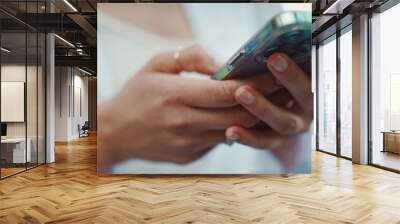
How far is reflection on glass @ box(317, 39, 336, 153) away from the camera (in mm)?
9938

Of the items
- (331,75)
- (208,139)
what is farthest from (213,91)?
(331,75)

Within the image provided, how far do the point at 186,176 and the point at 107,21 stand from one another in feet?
9.94

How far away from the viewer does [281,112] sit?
6.19 metres

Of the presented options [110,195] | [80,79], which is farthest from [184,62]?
[80,79]

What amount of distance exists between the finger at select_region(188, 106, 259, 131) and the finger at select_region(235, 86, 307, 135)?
121 mm

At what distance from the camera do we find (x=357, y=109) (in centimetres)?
801

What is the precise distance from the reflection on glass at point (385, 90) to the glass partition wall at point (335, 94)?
0.83m

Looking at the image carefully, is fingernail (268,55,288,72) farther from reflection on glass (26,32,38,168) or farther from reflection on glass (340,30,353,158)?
reflection on glass (26,32,38,168)

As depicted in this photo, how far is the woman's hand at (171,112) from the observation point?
20.0 feet

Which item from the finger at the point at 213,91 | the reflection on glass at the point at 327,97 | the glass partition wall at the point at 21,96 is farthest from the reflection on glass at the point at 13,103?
the reflection on glass at the point at 327,97

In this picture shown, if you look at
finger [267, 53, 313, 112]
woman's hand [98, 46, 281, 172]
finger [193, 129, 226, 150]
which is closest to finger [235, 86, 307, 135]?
woman's hand [98, 46, 281, 172]

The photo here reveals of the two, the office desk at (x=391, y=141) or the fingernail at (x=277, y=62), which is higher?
the fingernail at (x=277, y=62)

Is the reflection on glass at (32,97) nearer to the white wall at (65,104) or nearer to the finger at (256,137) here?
the finger at (256,137)

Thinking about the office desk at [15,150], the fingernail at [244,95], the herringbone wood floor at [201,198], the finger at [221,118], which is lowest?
the herringbone wood floor at [201,198]
